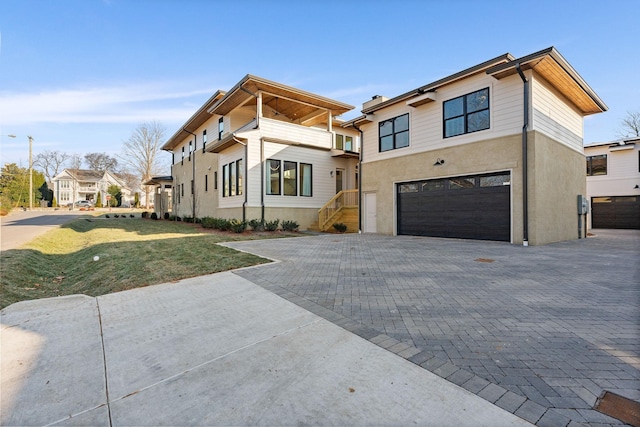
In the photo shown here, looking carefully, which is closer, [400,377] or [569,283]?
[400,377]

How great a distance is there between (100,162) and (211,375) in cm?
8953

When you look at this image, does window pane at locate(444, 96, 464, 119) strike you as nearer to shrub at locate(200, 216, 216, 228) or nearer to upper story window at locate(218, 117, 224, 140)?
shrub at locate(200, 216, 216, 228)

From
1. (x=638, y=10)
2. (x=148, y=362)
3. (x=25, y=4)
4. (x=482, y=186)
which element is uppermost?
(x=25, y=4)

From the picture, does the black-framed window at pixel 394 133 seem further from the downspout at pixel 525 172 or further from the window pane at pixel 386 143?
the downspout at pixel 525 172

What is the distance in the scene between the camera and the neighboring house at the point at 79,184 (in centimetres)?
6128

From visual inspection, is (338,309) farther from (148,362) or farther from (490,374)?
(148,362)

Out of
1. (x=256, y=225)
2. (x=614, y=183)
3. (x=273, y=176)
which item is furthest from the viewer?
(x=614, y=183)

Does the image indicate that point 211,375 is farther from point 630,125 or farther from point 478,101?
point 630,125

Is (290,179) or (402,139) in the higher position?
(402,139)

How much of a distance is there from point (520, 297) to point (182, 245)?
9467mm

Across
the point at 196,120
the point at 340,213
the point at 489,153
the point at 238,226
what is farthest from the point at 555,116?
the point at 196,120

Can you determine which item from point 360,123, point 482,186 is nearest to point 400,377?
point 482,186

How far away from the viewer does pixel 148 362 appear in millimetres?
2764

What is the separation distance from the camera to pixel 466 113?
38.8 feet
